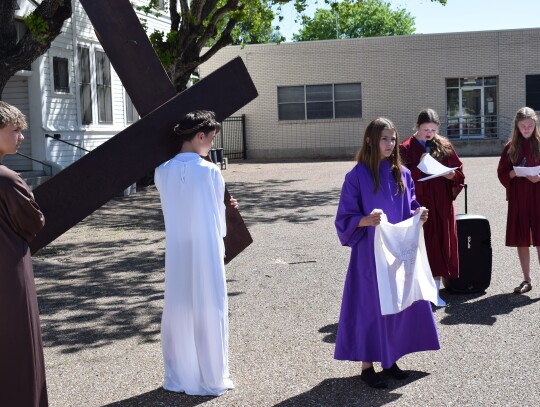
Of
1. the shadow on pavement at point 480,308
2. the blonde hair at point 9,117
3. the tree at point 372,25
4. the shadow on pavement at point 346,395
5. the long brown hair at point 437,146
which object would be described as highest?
the tree at point 372,25

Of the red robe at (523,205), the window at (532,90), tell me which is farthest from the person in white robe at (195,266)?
the window at (532,90)

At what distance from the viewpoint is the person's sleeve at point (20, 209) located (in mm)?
3812

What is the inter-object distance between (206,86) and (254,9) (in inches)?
667

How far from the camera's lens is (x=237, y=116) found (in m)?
34.1

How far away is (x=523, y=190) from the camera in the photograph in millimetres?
8031

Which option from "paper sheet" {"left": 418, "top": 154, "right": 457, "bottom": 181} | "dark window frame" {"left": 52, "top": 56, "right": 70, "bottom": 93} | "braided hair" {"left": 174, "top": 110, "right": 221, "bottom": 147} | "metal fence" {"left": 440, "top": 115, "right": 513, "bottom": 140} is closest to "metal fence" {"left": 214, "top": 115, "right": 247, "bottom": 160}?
"metal fence" {"left": 440, "top": 115, "right": 513, "bottom": 140}

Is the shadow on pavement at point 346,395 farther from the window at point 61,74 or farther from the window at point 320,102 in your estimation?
the window at point 320,102

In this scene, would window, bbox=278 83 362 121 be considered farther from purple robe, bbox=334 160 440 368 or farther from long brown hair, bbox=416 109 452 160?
purple robe, bbox=334 160 440 368

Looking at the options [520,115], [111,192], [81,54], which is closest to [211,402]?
[111,192]

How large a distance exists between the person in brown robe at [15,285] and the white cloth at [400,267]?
2.30 m

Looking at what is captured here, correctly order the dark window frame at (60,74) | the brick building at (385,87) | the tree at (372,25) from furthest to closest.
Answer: the tree at (372,25), the brick building at (385,87), the dark window frame at (60,74)

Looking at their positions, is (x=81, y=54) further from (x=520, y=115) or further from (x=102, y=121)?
(x=520, y=115)

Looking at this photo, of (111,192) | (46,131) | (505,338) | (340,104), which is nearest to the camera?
(111,192)

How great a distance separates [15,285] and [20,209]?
1.25ft
